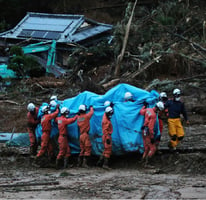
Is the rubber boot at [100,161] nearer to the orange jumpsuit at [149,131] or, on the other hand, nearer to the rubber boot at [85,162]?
the rubber boot at [85,162]

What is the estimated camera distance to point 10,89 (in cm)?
2414

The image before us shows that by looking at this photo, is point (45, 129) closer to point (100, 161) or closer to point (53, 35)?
point (100, 161)

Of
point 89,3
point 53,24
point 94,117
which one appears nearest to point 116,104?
point 94,117

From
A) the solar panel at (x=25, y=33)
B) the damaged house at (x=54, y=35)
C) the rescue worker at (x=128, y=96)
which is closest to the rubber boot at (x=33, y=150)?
the rescue worker at (x=128, y=96)

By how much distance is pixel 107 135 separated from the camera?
43.2 ft

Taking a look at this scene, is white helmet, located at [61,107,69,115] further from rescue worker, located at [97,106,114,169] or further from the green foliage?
the green foliage

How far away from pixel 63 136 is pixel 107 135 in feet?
4.17

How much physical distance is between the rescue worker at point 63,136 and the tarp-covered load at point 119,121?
346 millimetres

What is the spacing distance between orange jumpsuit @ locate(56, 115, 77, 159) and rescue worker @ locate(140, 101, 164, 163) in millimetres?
1864

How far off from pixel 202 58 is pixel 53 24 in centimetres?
978

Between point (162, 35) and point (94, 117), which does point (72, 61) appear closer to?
point (162, 35)

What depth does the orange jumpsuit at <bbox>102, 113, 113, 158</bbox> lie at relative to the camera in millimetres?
13156

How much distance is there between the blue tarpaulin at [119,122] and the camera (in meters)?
13.4

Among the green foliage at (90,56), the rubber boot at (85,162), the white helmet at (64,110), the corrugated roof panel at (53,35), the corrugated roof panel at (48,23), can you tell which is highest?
the corrugated roof panel at (48,23)
